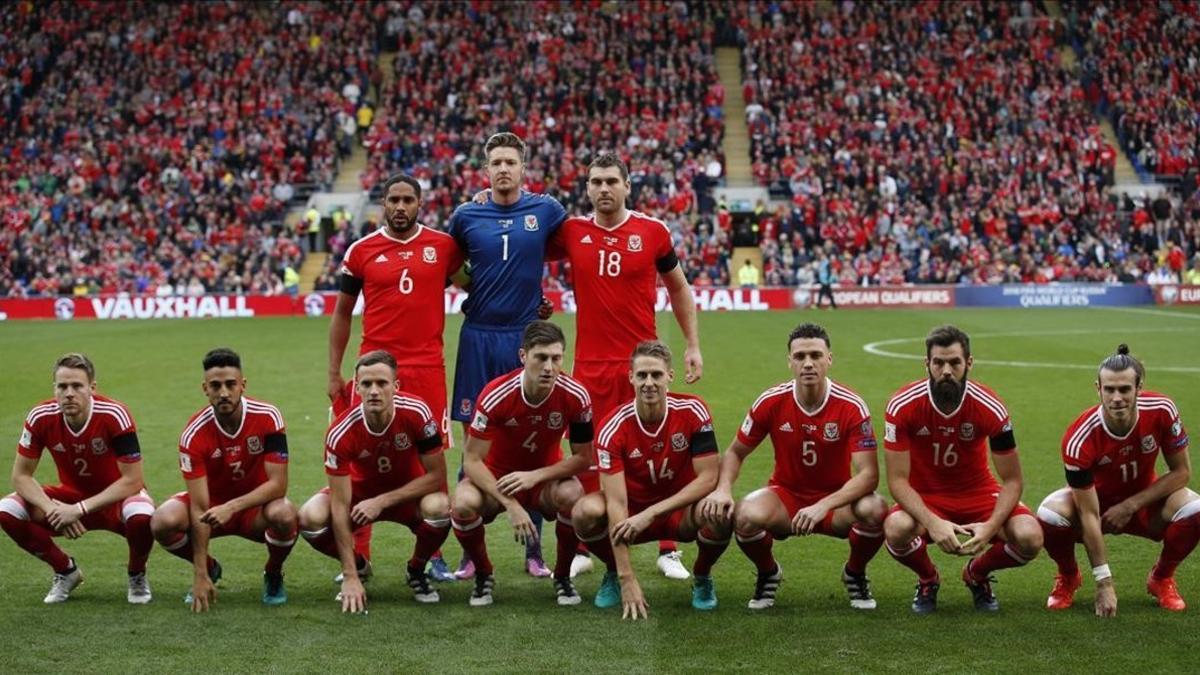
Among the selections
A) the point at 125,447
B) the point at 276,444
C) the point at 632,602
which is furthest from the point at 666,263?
the point at 125,447

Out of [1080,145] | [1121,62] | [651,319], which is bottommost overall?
[651,319]

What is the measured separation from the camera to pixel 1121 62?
40188 mm

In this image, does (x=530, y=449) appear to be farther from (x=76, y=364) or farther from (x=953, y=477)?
(x=76, y=364)

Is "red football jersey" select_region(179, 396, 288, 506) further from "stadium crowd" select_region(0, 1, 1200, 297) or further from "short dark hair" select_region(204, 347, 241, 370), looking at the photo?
"stadium crowd" select_region(0, 1, 1200, 297)

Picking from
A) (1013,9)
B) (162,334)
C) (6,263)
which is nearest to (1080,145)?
(1013,9)

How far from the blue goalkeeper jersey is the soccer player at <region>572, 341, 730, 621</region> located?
116cm

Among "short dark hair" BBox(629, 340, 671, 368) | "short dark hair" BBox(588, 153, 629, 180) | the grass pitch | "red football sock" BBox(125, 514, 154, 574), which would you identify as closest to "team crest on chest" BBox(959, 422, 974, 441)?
the grass pitch

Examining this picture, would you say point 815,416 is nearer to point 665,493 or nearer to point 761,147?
point 665,493

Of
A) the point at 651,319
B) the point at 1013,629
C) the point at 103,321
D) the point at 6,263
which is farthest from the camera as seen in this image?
the point at 6,263

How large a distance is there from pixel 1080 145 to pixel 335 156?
66.5 ft

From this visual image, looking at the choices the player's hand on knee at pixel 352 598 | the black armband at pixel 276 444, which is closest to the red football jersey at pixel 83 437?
the black armband at pixel 276 444

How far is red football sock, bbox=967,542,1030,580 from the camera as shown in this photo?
6672 millimetres

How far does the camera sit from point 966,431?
22.2 ft

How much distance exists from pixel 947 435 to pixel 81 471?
14.6 feet
